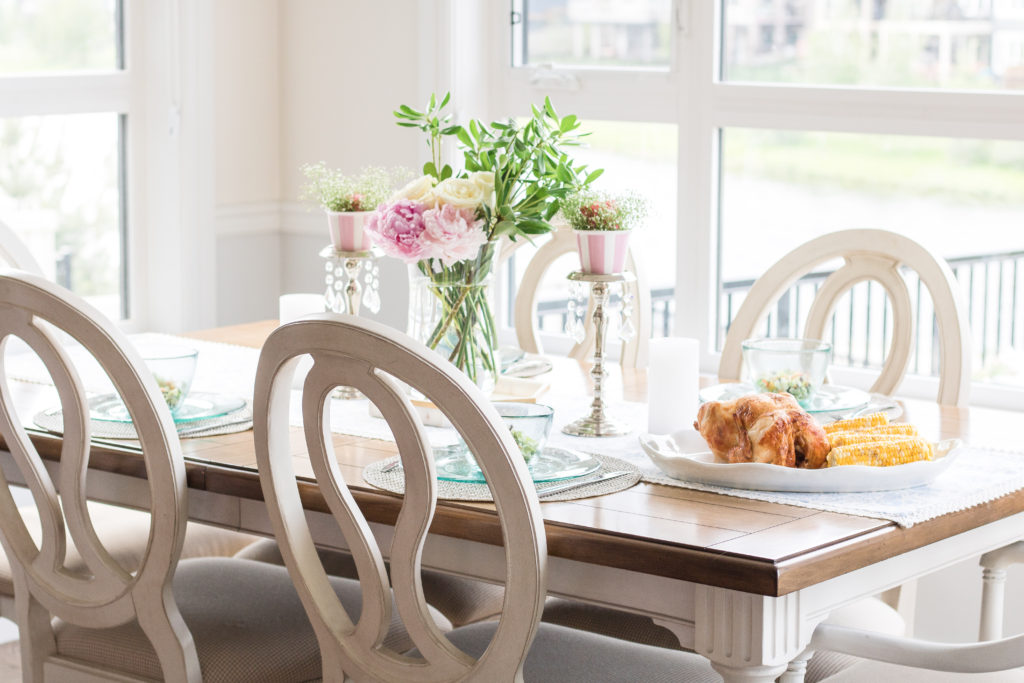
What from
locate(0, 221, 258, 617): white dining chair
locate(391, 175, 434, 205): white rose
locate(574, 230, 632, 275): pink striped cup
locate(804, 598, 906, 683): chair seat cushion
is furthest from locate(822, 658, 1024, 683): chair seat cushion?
locate(0, 221, 258, 617): white dining chair

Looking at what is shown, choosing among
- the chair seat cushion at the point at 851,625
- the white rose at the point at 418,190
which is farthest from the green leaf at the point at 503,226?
the chair seat cushion at the point at 851,625

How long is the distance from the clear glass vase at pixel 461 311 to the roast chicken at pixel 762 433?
1.22ft

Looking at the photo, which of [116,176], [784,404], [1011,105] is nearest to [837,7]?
[1011,105]

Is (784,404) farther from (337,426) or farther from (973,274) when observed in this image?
(973,274)

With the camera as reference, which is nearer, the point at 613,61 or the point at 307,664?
the point at 307,664

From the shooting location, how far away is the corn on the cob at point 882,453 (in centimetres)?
177

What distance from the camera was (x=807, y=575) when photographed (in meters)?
1.50

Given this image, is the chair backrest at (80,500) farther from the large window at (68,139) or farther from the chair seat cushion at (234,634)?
the large window at (68,139)

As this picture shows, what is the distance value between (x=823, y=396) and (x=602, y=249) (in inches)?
17.6

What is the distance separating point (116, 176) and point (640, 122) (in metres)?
1.42

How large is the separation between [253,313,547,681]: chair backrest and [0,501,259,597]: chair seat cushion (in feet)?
2.01

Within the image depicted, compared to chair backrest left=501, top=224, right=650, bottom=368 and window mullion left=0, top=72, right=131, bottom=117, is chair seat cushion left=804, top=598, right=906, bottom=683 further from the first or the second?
window mullion left=0, top=72, right=131, bottom=117

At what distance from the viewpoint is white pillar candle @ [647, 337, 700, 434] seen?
2031mm

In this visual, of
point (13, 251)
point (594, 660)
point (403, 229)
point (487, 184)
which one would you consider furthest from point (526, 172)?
point (13, 251)
